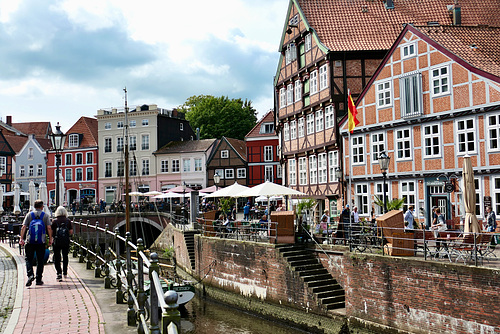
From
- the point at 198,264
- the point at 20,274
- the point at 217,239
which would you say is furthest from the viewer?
the point at 198,264

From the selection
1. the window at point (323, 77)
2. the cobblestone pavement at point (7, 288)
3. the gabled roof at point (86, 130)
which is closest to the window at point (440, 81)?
the window at point (323, 77)

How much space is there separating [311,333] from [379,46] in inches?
786

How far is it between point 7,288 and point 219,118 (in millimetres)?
58709

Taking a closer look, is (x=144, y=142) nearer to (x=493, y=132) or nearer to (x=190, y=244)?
(x=190, y=244)

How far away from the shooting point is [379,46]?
31.2 meters

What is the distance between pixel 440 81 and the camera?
24.0m

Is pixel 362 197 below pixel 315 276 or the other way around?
the other way around

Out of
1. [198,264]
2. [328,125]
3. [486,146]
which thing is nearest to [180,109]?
[328,125]

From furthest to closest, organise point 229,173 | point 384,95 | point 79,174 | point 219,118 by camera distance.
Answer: point 219,118
point 79,174
point 229,173
point 384,95

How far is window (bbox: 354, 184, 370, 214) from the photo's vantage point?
28609 mm

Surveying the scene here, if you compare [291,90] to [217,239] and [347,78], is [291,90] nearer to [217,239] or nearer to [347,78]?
[347,78]

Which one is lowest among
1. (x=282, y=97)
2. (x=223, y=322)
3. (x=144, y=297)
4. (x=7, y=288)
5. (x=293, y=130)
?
(x=223, y=322)

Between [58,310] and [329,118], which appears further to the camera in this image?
[329,118]

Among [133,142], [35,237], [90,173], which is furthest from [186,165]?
[35,237]
